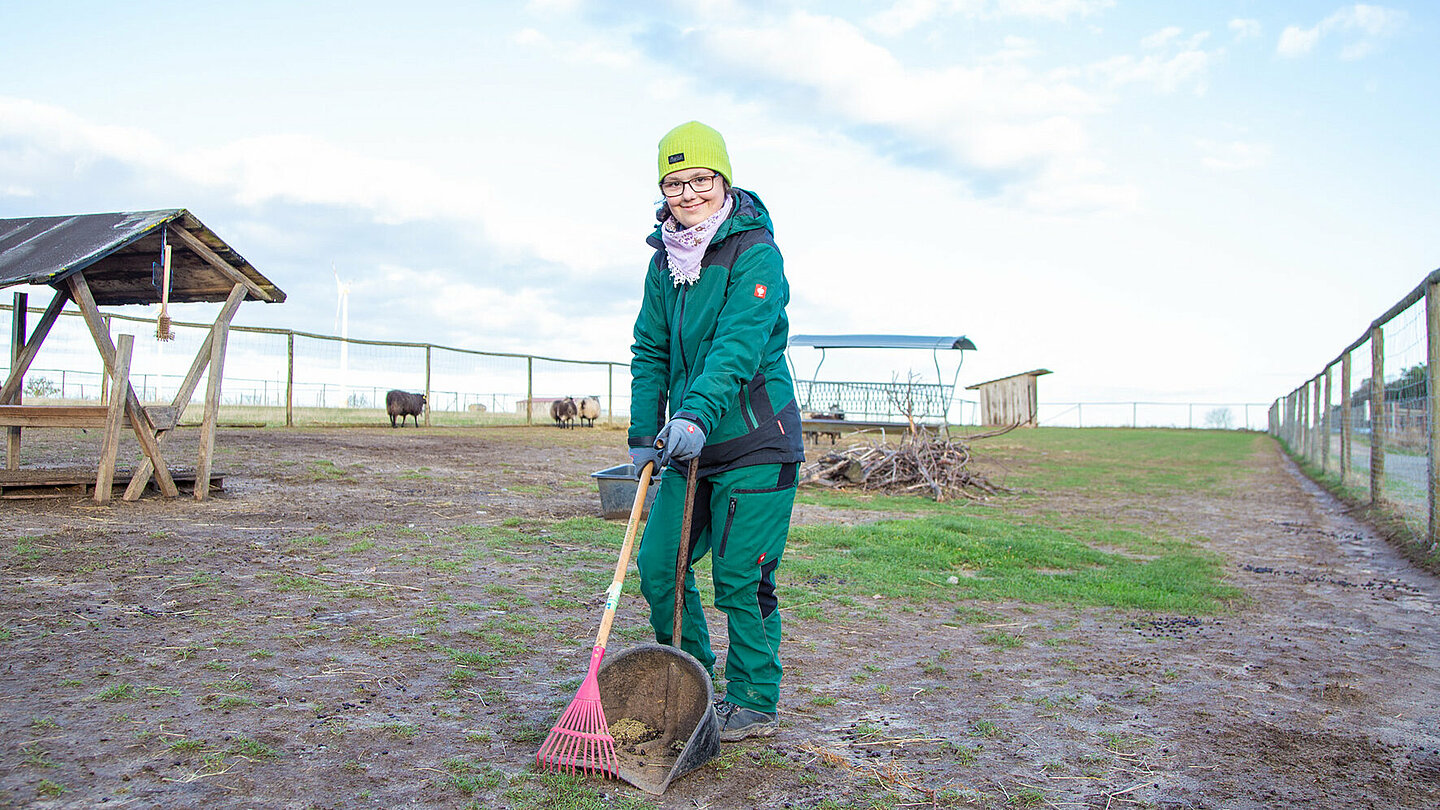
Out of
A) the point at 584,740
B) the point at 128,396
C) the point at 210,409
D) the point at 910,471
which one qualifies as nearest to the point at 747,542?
the point at 584,740

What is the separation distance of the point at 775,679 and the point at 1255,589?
4849mm

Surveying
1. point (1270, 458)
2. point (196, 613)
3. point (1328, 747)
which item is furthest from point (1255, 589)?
point (1270, 458)

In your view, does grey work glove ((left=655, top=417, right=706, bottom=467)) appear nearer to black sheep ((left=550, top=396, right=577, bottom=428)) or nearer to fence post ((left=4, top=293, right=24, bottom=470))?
fence post ((left=4, top=293, right=24, bottom=470))

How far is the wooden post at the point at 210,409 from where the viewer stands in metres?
8.30

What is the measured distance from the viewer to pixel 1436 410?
23.8 ft

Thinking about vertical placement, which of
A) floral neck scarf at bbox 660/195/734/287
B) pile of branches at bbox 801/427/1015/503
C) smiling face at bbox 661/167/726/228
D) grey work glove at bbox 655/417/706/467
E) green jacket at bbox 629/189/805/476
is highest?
smiling face at bbox 661/167/726/228

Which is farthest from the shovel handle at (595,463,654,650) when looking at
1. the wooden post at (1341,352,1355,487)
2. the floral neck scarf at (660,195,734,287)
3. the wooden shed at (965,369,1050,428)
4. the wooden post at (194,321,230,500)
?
the wooden shed at (965,369,1050,428)

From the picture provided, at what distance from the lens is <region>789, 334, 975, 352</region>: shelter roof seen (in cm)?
1845

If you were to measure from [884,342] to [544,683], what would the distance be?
16.2 m

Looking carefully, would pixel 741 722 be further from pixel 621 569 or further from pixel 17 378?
pixel 17 378

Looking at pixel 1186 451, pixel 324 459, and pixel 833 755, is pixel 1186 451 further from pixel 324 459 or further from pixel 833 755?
pixel 833 755

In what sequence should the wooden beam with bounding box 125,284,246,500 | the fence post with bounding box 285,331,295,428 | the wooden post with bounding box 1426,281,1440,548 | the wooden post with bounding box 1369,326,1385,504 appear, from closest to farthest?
the wooden post with bounding box 1426,281,1440,548 → the wooden beam with bounding box 125,284,246,500 → the wooden post with bounding box 1369,326,1385,504 → the fence post with bounding box 285,331,295,428

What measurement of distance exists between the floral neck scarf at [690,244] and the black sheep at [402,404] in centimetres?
1883

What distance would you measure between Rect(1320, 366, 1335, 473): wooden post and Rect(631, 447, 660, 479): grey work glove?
15.4m
